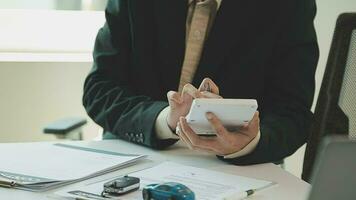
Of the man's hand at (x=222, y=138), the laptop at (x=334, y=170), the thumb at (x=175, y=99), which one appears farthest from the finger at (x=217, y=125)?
the laptop at (x=334, y=170)

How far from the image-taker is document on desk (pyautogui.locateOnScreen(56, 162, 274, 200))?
0.98 meters

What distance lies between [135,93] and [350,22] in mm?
620

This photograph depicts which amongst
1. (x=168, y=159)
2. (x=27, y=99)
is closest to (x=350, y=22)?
(x=168, y=159)

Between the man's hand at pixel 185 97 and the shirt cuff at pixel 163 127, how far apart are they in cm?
3

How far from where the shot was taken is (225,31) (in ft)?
4.85

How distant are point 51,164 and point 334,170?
31.8 inches

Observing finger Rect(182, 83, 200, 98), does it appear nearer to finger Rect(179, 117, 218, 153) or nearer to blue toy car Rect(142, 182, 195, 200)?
finger Rect(179, 117, 218, 153)

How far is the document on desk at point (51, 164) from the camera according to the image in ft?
3.42

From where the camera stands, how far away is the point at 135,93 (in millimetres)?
1561

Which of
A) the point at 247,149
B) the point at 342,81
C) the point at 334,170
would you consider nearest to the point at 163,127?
the point at 247,149

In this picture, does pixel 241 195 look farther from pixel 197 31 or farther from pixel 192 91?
pixel 197 31

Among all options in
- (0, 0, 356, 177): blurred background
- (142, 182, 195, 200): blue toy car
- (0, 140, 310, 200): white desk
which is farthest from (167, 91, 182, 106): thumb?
(0, 0, 356, 177): blurred background

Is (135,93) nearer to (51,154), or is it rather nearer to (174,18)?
(174,18)

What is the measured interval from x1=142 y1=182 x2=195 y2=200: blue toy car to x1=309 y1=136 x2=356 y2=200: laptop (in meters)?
0.45
